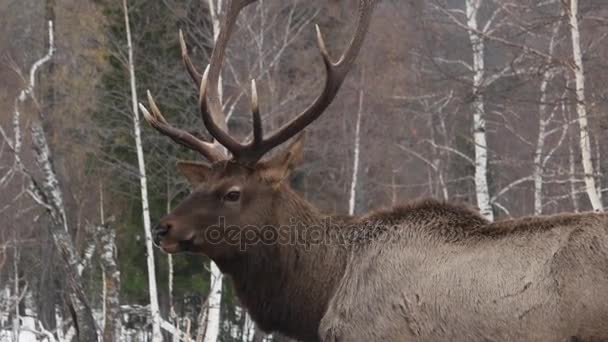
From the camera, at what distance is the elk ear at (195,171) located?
23.1 ft

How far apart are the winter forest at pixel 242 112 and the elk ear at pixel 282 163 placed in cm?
453

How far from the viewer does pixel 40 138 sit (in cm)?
1148

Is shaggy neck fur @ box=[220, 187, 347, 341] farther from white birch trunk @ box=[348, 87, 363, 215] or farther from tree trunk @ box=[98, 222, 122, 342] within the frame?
white birch trunk @ box=[348, 87, 363, 215]

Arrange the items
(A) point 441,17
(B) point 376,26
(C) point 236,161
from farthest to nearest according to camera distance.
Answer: (B) point 376,26
(A) point 441,17
(C) point 236,161

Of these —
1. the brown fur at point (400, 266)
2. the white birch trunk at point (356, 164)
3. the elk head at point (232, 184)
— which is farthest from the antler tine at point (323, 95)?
the white birch trunk at point (356, 164)

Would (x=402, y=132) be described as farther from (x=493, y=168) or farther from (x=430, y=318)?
(x=430, y=318)

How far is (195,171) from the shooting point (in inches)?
281

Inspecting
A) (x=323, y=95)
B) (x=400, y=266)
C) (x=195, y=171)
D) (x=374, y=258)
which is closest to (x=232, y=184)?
(x=195, y=171)

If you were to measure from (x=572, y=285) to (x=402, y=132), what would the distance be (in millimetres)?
21368

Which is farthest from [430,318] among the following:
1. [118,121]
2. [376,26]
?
[376,26]

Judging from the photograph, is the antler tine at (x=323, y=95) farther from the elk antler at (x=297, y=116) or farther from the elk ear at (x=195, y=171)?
the elk ear at (x=195, y=171)

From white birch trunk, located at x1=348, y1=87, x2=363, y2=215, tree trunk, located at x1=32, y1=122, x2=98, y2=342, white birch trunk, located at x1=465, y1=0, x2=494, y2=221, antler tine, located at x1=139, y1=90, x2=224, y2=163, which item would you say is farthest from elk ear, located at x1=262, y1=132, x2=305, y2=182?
white birch trunk, located at x1=348, y1=87, x2=363, y2=215

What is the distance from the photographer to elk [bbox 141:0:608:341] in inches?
217

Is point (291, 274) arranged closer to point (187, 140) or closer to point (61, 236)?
point (187, 140)
